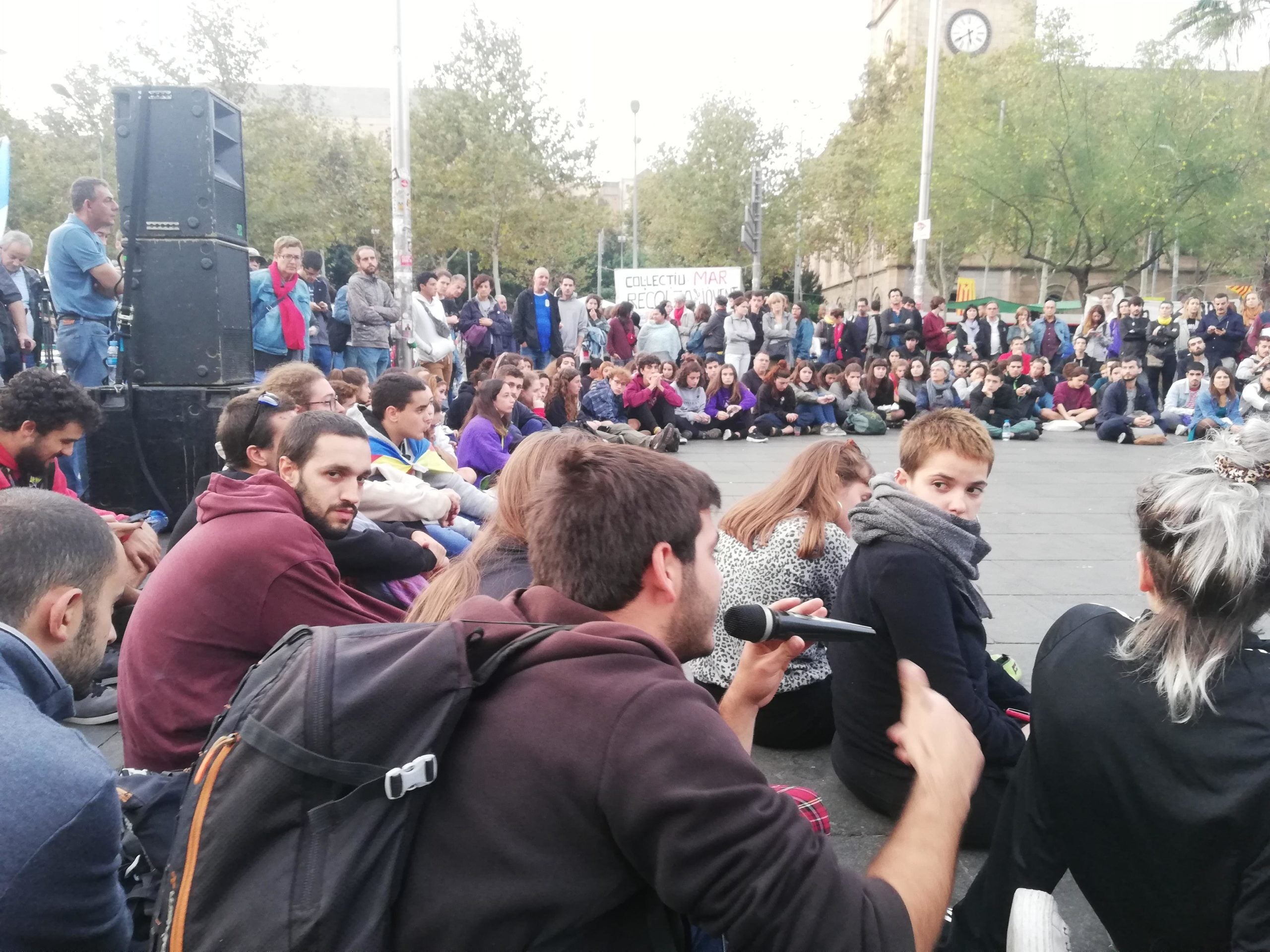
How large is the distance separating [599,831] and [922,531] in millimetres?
1720

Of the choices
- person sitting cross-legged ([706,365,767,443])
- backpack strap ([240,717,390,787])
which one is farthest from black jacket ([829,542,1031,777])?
person sitting cross-legged ([706,365,767,443])

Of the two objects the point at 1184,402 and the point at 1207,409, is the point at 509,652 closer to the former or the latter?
the point at 1207,409

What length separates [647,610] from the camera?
5.15 ft

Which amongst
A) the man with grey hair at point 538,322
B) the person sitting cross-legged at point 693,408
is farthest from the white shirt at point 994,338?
the man with grey hair at point 538,322

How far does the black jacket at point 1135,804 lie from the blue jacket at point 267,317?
7972mm

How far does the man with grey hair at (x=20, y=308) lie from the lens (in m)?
8.38

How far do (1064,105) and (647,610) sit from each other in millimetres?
30993

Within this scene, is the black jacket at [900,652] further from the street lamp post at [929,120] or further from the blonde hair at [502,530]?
the street lamp post at [929,120]

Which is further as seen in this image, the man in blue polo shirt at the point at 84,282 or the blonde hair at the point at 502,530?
the man in blue polo shirt at the point at 84,282

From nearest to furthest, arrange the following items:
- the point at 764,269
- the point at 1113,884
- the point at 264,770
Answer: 1. the point at 264,770
2. the point at 1113,884
3. the point at 764,269

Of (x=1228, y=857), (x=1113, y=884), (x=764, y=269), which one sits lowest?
(x=1113, y=884)

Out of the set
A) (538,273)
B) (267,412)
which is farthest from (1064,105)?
(267,412)

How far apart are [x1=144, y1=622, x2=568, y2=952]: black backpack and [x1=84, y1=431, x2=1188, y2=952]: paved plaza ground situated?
1.63 m

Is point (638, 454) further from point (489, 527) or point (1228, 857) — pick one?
point (489, 527)
